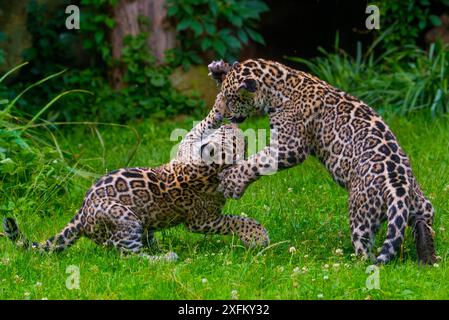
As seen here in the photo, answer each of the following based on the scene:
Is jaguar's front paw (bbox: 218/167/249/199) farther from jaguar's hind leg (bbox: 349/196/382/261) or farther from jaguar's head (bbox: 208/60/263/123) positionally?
jaguar's hind leg (bbox: 349/196/382/261)

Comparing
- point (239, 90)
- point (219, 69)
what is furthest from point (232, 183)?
point (219, 69)

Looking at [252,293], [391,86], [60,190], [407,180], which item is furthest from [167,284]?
[391,86]

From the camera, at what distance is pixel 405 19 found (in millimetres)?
13961

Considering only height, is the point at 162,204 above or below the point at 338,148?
below

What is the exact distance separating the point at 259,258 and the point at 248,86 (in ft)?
4.83

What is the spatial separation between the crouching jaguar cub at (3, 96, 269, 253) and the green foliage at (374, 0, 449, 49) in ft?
20.2

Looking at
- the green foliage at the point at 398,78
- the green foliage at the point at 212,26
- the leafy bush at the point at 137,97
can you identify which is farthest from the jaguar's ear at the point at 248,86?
the leafy bush at the point at 137,97

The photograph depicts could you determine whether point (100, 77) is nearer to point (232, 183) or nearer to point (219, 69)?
point (219, 69)

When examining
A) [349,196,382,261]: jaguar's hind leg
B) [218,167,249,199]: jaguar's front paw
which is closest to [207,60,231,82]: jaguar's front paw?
[218,167,249,199]: jaguar's front paw

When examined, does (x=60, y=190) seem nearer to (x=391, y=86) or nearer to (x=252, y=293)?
(x=252, y=293)

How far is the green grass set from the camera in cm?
677

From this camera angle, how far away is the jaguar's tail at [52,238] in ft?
25.5

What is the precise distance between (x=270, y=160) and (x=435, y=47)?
19.5ft

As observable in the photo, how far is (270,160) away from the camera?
26.5 feet
